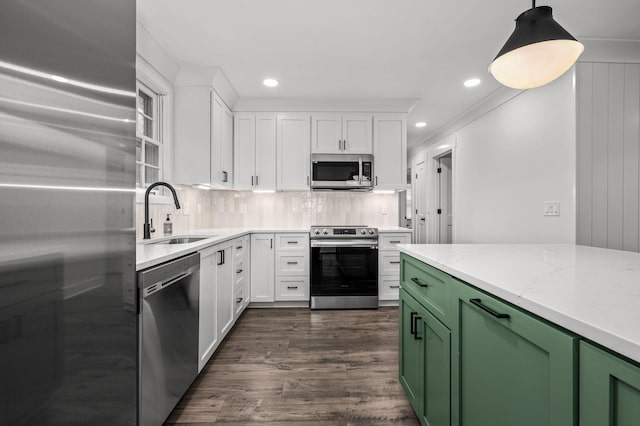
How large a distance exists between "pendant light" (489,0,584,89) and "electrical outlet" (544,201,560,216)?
1.77 m

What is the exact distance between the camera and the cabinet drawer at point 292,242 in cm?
344

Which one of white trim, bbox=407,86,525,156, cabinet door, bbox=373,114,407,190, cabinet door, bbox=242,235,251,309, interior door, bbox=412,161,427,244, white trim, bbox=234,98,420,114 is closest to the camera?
cabinet door, bbox=242,235,251,309

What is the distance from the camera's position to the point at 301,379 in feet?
6.37

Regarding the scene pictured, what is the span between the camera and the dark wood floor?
62.9 inches

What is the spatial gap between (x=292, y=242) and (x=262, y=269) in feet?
1.51

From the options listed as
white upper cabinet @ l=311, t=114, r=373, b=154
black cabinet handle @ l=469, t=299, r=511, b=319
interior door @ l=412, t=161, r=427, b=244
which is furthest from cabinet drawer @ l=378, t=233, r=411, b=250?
black cabinet handle @ l=469, t=299, r=511, b=319

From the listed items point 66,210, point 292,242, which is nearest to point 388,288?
point 292,242

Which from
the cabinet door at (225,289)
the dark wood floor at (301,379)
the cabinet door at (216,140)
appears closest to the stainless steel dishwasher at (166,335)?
the dark wood floor at (301,379)

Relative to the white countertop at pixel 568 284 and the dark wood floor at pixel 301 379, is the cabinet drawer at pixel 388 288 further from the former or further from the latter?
the white countertop at pixel 568 284

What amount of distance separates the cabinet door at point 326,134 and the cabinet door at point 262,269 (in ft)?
4.21

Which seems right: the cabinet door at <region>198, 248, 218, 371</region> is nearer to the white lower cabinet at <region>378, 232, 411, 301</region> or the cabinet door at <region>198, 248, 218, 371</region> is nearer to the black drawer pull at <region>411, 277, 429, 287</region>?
the black drawer pull at <region>411, 277, 429, 287</region>

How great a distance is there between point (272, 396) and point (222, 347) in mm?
808

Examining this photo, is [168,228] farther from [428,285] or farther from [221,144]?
[428,285]

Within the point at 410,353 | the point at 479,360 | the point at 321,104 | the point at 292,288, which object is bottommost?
the point at 292,288
